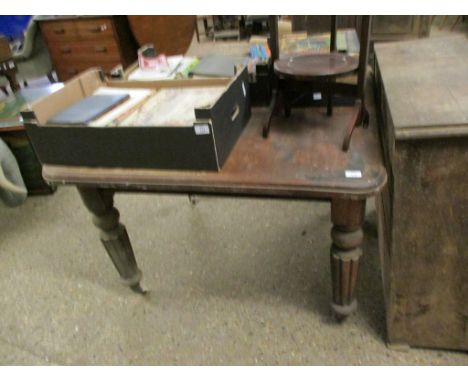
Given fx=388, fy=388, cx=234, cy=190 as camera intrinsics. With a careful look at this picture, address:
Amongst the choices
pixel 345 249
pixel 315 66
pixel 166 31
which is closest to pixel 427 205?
pixel 345 249

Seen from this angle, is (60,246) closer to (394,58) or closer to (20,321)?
(20,321)

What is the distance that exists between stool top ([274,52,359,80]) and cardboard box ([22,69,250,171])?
0.37 feet

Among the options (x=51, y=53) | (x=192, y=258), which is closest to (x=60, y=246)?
(x=192, y=258)

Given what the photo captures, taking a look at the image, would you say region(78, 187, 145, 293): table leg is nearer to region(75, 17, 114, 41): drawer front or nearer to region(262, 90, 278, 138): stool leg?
region(262, 90, 278, 138): stool leg

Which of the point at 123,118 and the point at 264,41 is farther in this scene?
the point at 264,41

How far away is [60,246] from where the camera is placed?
174cm

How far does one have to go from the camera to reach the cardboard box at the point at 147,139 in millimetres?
836

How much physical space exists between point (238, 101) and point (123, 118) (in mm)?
288

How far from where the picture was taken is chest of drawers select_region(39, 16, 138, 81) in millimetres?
2854

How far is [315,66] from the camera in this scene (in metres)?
0.95

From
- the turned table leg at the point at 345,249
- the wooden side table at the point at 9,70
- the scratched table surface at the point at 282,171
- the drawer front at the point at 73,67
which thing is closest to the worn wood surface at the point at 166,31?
the drawer front at the point at 73,67

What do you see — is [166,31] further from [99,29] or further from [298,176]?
[298,176]
